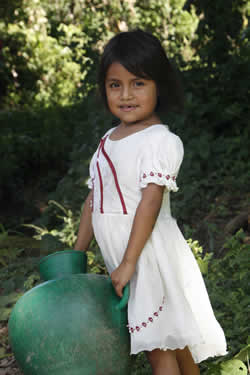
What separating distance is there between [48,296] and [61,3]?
291 inches

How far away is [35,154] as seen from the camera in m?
6.81

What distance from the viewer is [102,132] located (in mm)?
6410

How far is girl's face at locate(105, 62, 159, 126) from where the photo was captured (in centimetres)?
199

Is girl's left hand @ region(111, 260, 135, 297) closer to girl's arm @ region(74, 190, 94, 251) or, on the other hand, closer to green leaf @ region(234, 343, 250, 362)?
girl's arm @ region(74, 190, 94, 251)

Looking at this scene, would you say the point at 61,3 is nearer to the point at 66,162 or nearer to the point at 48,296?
the point at 66,162

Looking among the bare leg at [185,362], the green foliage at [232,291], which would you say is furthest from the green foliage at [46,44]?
the bare leg at [185,362]

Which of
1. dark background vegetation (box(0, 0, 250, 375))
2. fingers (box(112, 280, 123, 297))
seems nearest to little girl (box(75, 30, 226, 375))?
fingers (box(112, 280, 123, 297))

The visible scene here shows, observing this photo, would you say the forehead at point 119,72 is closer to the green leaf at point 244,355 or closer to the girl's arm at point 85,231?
the girl's arm at point 85,231

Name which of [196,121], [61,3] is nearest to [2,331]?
[196,121]

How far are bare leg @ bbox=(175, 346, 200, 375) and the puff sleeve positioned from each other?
0.66 m

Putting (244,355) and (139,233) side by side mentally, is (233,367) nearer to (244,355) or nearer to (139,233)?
(244,355)

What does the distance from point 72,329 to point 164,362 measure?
39 centimetres

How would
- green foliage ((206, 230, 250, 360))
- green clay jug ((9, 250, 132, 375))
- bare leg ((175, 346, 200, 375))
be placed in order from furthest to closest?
green foliage ((206, 230, 250, 360))
bare leg ((175, 346, 200, 375))
green clay jug ((9, 250, 132, 375))

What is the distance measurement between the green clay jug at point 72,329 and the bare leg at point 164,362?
0.34 feet
